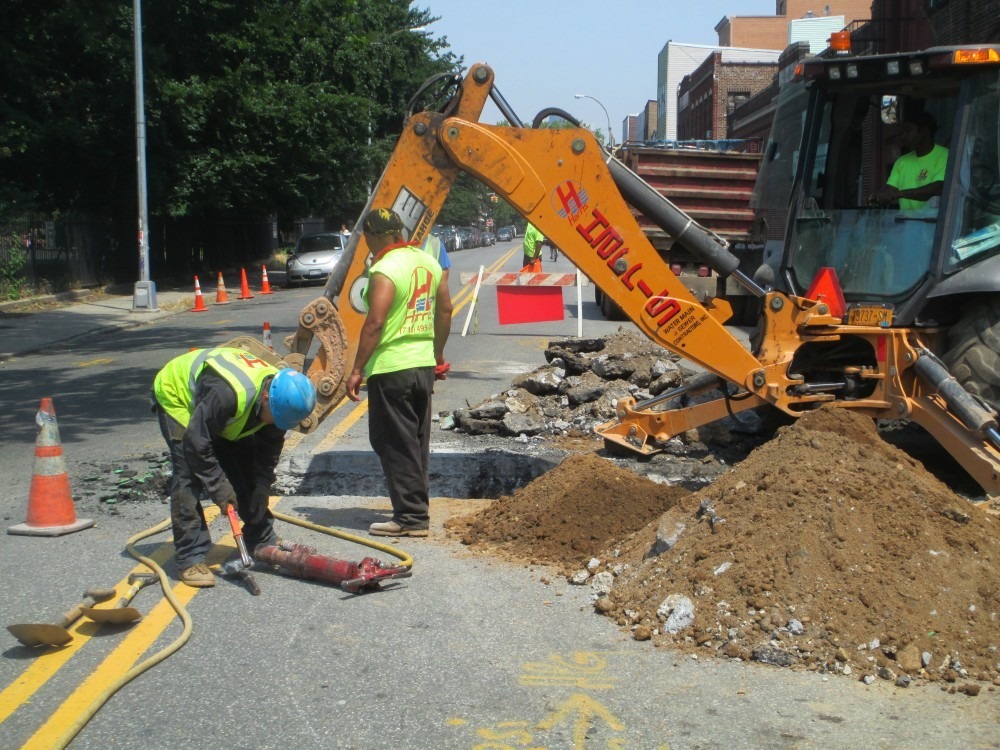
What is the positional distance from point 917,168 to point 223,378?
472 cm

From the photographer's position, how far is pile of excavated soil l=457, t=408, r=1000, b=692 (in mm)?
4531

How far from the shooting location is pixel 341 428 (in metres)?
9.16

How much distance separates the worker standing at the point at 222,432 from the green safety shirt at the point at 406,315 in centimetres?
88

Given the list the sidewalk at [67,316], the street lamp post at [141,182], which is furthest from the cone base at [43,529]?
the street lamp post at [141,182]

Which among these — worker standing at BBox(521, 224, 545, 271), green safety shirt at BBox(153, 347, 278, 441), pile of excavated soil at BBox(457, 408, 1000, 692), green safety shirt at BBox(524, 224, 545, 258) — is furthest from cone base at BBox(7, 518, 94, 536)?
green safety shirt at BBox(524, 224, 545, 258)

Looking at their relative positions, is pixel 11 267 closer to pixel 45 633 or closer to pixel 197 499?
pixel 197 499

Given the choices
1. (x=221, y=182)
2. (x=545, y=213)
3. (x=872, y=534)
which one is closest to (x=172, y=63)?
(x=221, y=182)

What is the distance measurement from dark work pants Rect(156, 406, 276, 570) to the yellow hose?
198 mm

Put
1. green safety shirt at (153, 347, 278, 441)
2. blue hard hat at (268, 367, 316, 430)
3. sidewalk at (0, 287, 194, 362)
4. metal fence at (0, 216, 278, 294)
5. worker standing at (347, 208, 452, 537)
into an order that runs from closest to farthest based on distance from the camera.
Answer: blue hard hat at (268, 367, 316, 430) → green safety shirt at (153, 347, 278, 441) → worker standing at (347, 208, 452, 537) → sidewalk at (0, 287, 194, 362) → metal fence at (0, 216, 278, 294)

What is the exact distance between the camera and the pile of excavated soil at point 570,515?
5.98m

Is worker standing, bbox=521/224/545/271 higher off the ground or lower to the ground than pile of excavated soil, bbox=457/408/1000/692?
higher

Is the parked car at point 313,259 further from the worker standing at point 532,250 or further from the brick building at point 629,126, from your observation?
the brick building at point 629,126

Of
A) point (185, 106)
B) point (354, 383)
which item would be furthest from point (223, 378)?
point (185, 106)

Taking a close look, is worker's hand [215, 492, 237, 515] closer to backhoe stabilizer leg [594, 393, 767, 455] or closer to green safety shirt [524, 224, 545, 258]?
backhoe stabilizer leg [594, 393, 767, 455]
